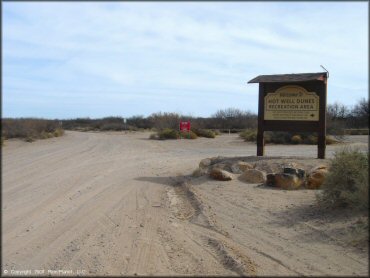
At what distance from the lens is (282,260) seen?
6.79 meters

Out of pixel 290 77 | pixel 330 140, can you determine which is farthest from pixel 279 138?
pixel 290 77

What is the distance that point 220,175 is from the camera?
14.4 metres

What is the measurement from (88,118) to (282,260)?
396 ft

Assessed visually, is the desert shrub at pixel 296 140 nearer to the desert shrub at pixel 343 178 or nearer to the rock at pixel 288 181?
the rock at pixel 288 181

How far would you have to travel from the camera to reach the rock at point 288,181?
1246cm

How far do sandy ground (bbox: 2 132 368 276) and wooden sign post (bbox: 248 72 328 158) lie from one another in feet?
12.5

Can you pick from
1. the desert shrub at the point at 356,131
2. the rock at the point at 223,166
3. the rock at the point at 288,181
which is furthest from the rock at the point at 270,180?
the desert shrub at the point at 356,131

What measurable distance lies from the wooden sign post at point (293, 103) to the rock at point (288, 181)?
12.4 feet

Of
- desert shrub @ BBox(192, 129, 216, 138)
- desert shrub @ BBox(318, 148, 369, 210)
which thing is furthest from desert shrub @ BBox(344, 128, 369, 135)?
desert shrub @ BBox(318, 148, 369, 210)

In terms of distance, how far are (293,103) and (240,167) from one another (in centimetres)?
310

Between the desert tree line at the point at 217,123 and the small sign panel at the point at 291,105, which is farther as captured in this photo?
the desert tree line at the point at 217,123

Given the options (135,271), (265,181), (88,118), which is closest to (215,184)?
(265,181)

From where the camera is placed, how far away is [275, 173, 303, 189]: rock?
12461mm

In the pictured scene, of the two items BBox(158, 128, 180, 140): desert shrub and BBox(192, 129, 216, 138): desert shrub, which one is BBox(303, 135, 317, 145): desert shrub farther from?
BBox(158, 128, 180, 140): desert shrub
